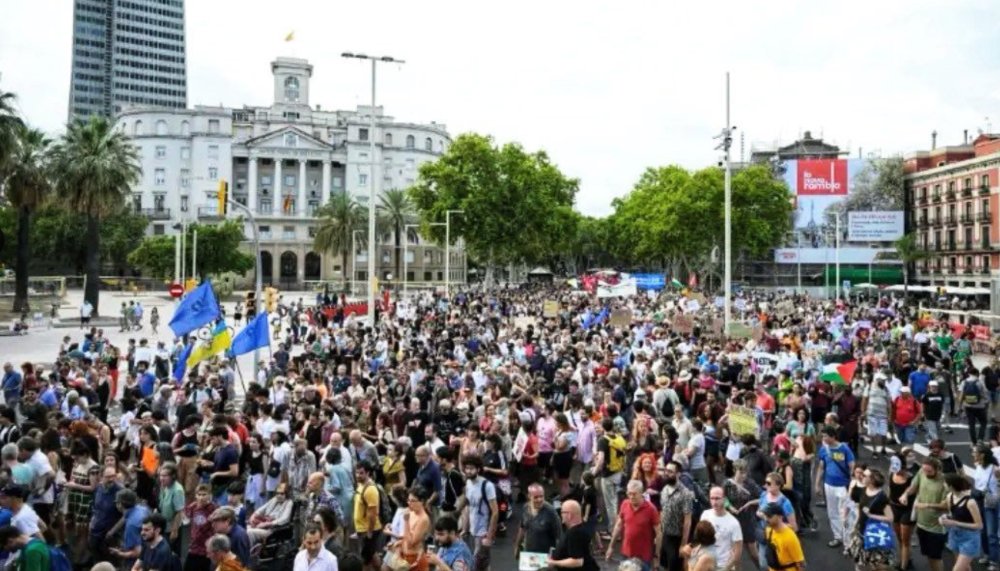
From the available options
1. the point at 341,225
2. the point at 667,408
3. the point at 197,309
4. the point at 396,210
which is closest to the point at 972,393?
the point at 667,408

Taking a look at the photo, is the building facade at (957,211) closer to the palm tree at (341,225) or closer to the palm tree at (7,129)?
the palm tree at (341,225)

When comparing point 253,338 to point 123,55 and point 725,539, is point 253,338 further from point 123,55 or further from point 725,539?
point 123,55

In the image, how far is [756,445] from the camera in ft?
32.3

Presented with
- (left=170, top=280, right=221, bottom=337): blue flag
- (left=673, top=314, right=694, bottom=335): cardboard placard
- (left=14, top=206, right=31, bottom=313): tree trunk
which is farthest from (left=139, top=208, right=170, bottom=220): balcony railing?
(left=170, top=280, right=221, bottom=337): blue flag

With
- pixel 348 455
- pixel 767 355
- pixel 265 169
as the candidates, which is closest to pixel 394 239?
pixel 265 169

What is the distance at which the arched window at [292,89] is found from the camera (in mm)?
115125

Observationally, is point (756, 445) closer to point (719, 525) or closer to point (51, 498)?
point (719, 525)

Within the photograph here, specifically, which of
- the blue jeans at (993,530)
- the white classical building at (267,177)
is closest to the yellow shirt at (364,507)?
the blue jeans at (993,530)

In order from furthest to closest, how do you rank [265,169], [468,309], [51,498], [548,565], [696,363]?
[265,169]
[468,309]
[696,363]
[51,498]
[548,565]

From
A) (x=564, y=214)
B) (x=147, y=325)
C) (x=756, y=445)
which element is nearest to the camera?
(x=756, y=445)

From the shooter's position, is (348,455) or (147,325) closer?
(348,455)

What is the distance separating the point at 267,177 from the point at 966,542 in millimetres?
106334

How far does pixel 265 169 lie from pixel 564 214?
5045 centimetres

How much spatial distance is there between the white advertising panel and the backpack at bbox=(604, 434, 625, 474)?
73.0m
